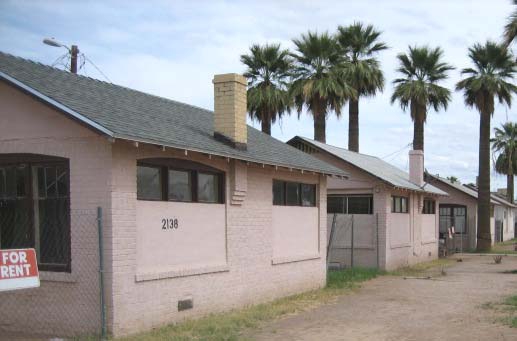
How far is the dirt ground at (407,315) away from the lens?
10219mm

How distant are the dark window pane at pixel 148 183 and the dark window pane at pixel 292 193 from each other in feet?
16.2

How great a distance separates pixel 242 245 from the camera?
12.7m

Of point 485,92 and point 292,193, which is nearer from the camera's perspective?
→ point 292,193

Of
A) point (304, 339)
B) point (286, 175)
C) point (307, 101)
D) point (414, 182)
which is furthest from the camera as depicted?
point (307, 101)

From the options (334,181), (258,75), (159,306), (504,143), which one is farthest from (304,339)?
(504,143)

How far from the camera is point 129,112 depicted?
10930 mm

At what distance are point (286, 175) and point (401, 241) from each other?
10.2m

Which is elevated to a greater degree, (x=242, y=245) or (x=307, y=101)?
(x=307, y=101)

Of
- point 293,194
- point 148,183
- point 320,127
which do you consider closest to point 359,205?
point 293,194

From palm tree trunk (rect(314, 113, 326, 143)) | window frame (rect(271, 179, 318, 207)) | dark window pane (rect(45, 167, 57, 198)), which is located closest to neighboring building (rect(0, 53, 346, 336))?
dark window pane (rect(45, 167, 57, 198))

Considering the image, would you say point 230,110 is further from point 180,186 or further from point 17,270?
point 17,270

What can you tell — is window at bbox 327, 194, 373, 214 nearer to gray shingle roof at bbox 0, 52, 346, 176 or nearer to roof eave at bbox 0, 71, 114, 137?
gray shingle roof at bbox 0, 52, 346, 176

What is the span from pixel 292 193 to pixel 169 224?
16.9ft

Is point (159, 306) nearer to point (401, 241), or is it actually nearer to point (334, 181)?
point (334, 181)
